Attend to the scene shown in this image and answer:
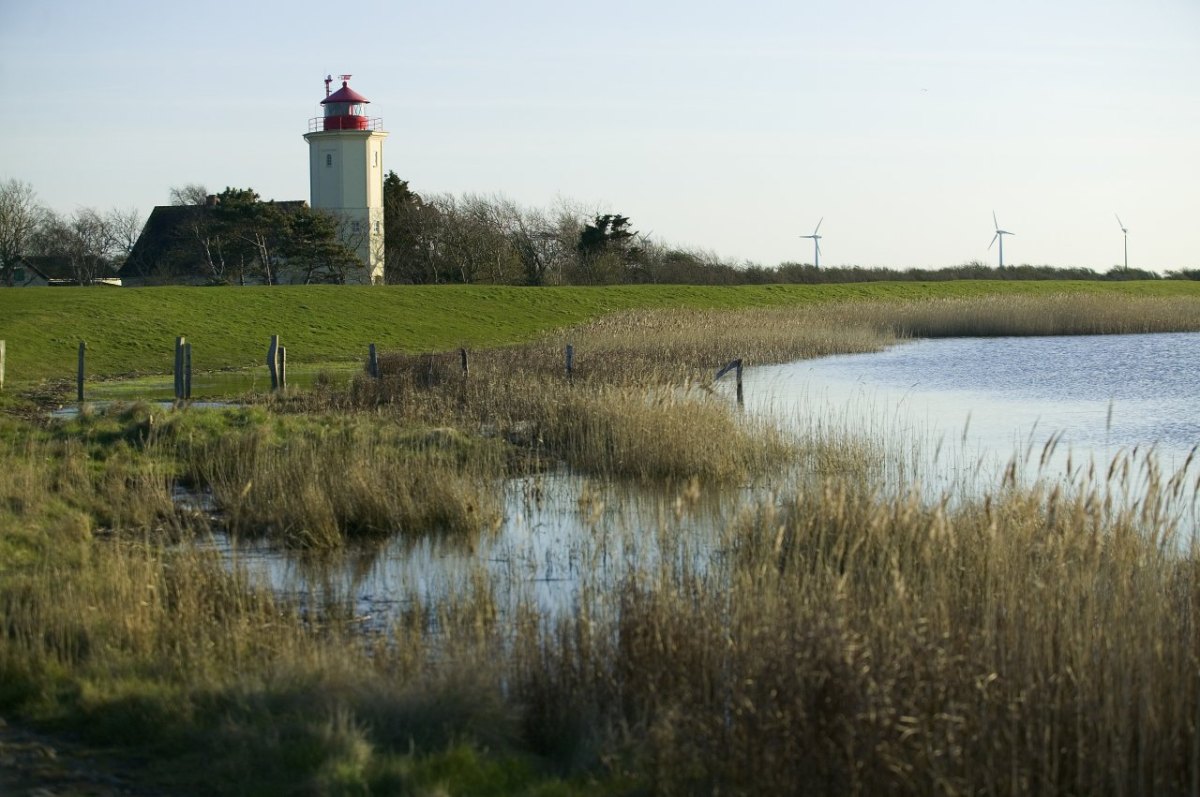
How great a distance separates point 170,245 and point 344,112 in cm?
1080

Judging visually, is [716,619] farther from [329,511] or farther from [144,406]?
[144,406]

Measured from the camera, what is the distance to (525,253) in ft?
217

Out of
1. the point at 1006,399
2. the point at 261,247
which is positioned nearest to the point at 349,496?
the point at 1006,399

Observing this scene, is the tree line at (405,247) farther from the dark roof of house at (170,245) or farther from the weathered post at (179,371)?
the weathered post at (179,371)

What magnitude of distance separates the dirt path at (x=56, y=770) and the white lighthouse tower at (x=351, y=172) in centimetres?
5640

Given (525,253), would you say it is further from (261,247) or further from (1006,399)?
(1006,399)

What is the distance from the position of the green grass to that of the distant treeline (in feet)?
24.0

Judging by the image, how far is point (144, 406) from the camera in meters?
17.2

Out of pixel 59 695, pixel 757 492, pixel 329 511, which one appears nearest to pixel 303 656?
pixel 59 695

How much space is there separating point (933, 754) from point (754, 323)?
32.1 meters

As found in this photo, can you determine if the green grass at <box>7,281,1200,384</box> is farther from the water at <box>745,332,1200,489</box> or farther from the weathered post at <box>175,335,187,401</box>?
the water at <box>745,332,1200,489</box>

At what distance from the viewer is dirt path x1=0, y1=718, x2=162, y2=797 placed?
5.53 meters

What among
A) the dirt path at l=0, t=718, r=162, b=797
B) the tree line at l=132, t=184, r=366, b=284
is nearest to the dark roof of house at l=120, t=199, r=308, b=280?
the tree line at l=132, t=184, r=366, b=284

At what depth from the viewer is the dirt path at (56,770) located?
553 centimetres
